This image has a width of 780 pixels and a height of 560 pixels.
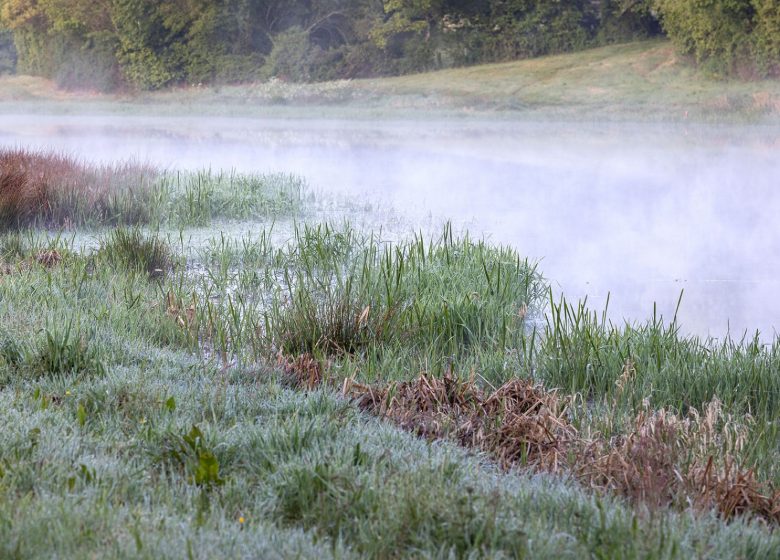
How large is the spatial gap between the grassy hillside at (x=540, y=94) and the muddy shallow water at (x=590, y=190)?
8.52 ft

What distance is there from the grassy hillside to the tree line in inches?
32.1

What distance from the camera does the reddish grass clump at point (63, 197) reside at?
750 centimetres

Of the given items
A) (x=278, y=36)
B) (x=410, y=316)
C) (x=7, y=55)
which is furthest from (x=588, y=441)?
(x=7, y=55)

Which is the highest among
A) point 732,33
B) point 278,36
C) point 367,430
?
point 278,36

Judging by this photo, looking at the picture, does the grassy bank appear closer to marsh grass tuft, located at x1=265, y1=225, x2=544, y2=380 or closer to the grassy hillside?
marsh grass tuft, located at x1=265, y1=225, x2=544, y2=380

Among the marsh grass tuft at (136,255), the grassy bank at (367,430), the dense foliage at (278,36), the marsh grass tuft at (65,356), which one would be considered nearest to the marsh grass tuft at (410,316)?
the grassy bank at (367,430)

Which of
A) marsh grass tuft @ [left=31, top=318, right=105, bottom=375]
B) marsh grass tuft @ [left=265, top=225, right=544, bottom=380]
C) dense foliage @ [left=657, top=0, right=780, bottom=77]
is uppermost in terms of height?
dense foliage @ [left=657, top=0, right=780, bottom=77]

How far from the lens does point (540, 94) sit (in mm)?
28109

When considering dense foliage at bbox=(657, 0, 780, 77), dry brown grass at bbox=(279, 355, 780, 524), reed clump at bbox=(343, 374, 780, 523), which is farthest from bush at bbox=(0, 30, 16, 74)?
reed clump at bbox=(343, 374, 780, 523)

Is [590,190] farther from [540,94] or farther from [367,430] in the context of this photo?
[540,94]

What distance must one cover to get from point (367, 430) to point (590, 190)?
9.31 metres

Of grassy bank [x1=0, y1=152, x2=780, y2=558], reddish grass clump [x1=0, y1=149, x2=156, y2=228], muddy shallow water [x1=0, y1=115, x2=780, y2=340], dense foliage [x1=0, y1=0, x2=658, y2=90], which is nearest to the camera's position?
grassy bank [x1=0, y1=152, x2=780, y2=558]

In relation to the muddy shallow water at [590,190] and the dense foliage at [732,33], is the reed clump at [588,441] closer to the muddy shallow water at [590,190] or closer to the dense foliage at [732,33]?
the muddy shallow water at [590,190]

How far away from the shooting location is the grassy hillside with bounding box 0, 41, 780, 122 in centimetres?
2512
